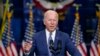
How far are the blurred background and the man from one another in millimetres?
1801

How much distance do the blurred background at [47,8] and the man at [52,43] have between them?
180cm

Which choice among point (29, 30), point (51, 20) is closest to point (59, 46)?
point (51, 20)

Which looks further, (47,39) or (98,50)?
(98,50)

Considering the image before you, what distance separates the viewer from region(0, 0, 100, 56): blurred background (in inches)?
214

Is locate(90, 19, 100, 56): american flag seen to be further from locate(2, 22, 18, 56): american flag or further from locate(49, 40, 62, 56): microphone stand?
locate(49, 40, 62, 56): microphone stand

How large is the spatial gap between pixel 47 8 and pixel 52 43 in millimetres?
1898

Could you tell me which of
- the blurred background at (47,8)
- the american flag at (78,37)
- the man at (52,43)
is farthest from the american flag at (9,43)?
the man at (52,43)

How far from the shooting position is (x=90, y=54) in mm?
5648

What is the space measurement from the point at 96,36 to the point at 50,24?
2.11 m

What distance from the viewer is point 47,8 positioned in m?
5.46

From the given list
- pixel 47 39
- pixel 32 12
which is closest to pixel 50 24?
pixel 47 39

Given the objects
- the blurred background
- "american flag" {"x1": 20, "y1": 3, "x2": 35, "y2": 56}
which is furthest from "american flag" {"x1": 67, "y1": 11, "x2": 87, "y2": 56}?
"american flag" {"x1": 20, "y1": 3, "x2": 35, "y2": 56}

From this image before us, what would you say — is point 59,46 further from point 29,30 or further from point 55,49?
point 29,30

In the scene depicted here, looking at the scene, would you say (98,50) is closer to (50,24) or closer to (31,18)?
(31,18)
